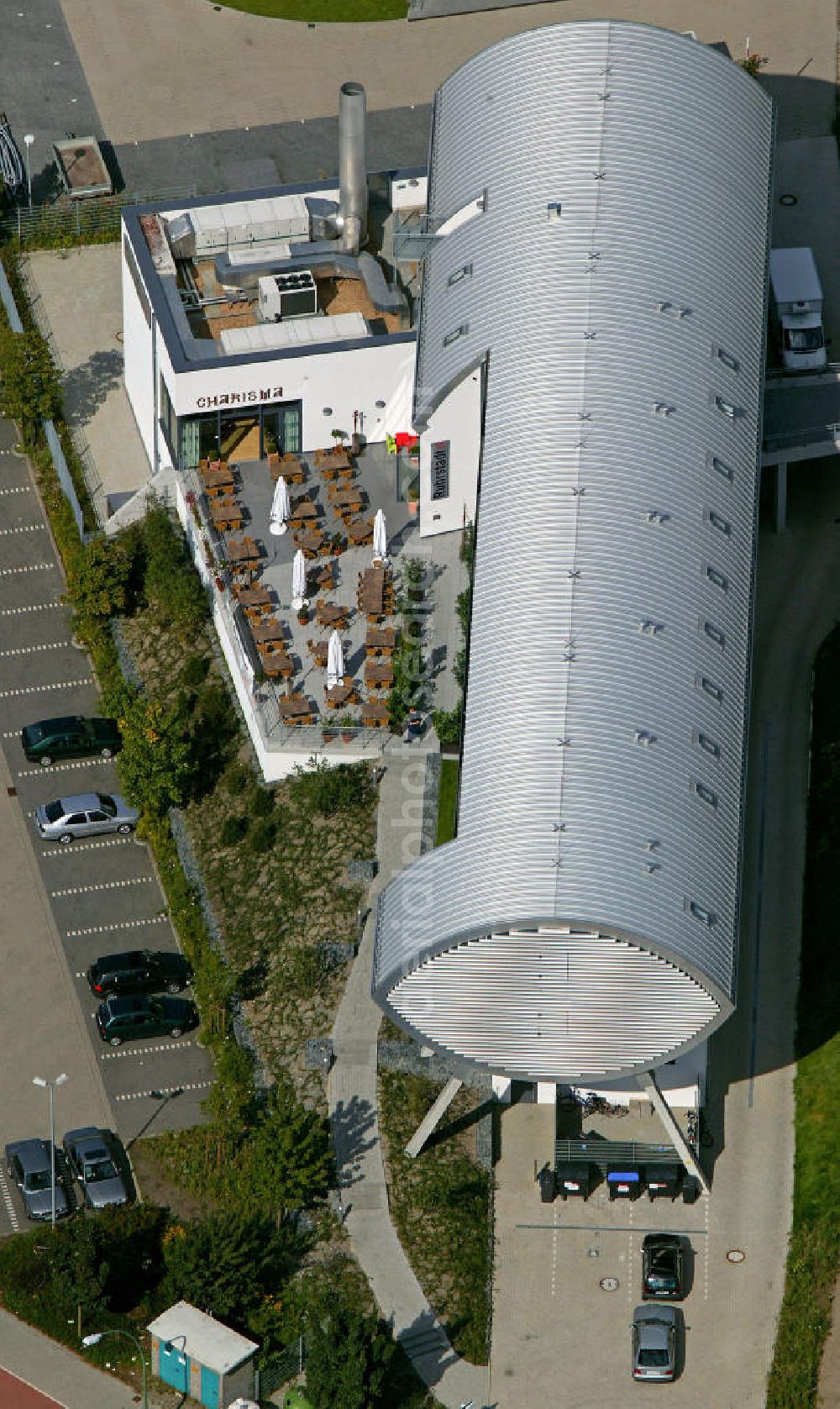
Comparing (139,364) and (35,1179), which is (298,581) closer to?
(139,364)

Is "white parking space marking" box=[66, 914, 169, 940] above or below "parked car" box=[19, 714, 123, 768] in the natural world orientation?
below

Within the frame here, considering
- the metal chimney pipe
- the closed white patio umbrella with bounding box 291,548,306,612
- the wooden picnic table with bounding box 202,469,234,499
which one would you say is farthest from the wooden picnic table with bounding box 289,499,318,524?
the metal chimney pipe

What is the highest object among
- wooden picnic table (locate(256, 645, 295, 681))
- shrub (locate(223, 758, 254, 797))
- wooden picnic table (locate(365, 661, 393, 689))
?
wooden picnic table (locate(256, 645, 295, 681))

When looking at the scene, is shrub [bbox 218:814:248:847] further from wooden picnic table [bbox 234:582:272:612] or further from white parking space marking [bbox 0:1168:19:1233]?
white parking space marking [bbox 0:1168:19:1233]

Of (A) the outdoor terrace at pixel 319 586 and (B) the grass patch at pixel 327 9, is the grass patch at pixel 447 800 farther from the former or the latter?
(B) the grass patch at pixel 327 9

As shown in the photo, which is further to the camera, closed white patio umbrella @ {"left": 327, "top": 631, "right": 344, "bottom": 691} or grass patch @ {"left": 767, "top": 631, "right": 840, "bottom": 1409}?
closed white patio umbrella @ {"left": 327, "top": 631, "right": 344, "bottom": 691}

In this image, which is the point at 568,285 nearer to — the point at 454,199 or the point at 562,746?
the point at 454,199

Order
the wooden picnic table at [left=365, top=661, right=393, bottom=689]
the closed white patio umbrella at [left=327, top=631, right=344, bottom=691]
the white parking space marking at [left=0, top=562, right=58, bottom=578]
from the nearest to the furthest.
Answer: the closed white patio umbrella at [left=327, top=631, right=344, bottom=691] → the wooden picnic table at [left=365, top=661, right=393, bottom=689] → the white parking space marking at [left=0, top=562, right=58, bottom=578]
